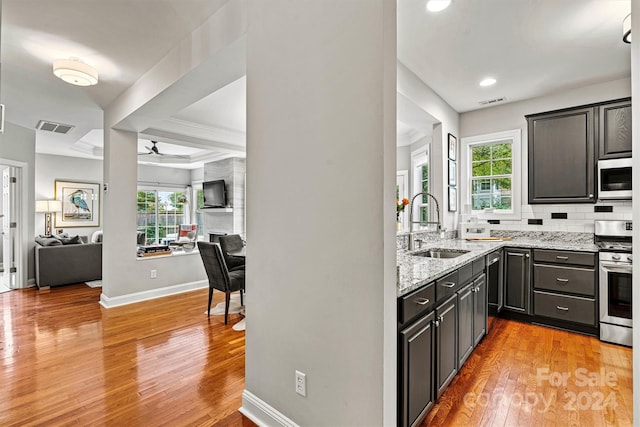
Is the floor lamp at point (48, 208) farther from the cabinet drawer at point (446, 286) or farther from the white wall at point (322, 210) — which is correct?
the cabinet drawer at point (446, 286)

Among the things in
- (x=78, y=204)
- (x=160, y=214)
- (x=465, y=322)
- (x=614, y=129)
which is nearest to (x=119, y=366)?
(x=465, y=322)

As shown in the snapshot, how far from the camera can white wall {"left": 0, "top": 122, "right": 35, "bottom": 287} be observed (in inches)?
196

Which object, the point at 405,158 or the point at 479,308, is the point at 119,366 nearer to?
the point at 479,308

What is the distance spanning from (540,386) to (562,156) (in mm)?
2627

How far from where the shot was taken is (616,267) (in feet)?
9.54

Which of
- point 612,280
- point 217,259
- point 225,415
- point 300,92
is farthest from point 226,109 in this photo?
point 612,280

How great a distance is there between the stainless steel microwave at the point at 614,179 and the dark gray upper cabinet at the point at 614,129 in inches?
2.9

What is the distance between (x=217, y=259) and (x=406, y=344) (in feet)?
8.26

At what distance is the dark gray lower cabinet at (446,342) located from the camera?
73.0 inches

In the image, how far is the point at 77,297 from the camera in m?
4.52

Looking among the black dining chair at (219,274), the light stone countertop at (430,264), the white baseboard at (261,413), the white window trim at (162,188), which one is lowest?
the white baseboard at (261,413)

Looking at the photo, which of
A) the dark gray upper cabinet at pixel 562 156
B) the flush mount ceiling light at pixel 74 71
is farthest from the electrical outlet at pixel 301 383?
the dark gray upper cabinet at pixel 562 156

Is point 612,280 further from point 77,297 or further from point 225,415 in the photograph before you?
point 77,297

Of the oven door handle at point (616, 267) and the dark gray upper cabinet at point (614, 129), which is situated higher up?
the dark gray upper cabinet at point (614, 129)
